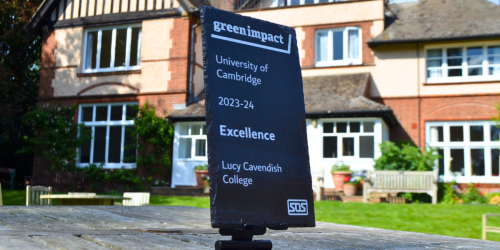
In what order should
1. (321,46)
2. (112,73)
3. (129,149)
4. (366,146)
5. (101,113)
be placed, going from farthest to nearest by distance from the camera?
1. (101,113)
2. (112,73)
3. (321,46)
4. (129,149)
5. (366,146)

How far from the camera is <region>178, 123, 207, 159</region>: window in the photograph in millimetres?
16656

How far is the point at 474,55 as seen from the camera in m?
16.2

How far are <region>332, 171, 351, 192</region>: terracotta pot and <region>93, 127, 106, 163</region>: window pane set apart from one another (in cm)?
842

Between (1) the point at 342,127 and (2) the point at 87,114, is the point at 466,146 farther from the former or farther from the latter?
(2) the point at 87,114

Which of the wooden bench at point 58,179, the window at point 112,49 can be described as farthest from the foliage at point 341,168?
the wooden bench at point 58,179

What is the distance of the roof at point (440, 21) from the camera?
52.1ft

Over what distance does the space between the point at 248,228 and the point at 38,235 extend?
1686mm

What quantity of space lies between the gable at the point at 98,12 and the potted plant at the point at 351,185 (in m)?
8.29

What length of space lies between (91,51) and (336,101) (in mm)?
9608

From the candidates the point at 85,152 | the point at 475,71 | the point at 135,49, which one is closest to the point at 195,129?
the point at 135,49

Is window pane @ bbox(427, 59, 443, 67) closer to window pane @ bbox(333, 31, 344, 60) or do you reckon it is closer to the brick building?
the brick building

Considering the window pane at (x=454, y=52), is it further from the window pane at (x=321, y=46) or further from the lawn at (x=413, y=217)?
the lawn at (x=413, y=217)

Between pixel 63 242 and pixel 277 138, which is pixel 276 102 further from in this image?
pixel 63 242

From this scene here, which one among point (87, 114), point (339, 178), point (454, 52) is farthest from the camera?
point (87, 114)
